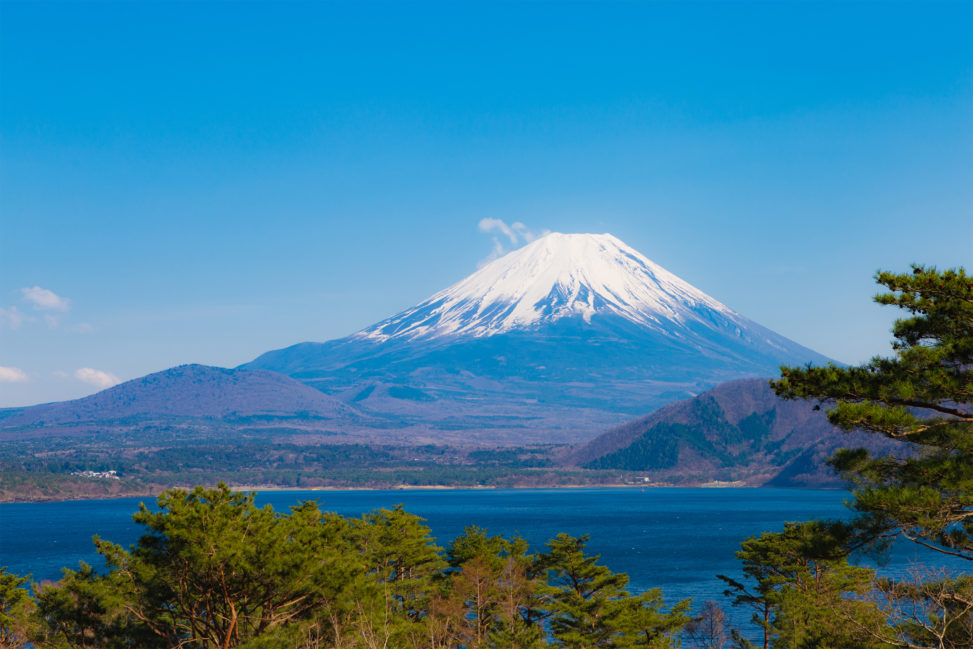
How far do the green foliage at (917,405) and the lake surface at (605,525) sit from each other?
23025 mm

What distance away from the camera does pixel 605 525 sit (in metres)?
112

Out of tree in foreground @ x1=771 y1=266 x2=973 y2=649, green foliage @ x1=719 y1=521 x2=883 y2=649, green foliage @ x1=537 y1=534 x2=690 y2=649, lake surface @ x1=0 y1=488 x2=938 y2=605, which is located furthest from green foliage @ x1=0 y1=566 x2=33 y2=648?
lake surface @ x1=0 y1=488 x2=938 y2=605

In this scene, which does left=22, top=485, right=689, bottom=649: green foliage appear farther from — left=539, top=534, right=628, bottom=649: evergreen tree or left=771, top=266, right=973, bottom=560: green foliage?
left=771, top=266, right=973, bottom=560: green foliage

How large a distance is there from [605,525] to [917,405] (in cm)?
10499

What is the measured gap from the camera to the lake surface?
226ft

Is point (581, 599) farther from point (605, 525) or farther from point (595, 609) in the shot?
point (605, 525)

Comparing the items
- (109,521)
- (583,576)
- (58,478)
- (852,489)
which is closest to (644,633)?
(583,576)

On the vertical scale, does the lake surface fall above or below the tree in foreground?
below

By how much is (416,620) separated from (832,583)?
11.8 metres

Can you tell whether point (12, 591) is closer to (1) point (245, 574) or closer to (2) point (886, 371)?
(1) point (245, 574)

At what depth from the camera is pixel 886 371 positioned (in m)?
10.8

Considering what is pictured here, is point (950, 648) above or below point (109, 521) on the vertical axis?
above

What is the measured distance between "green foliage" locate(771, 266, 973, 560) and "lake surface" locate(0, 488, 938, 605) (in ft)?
75.5

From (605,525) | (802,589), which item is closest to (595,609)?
(802,589)
